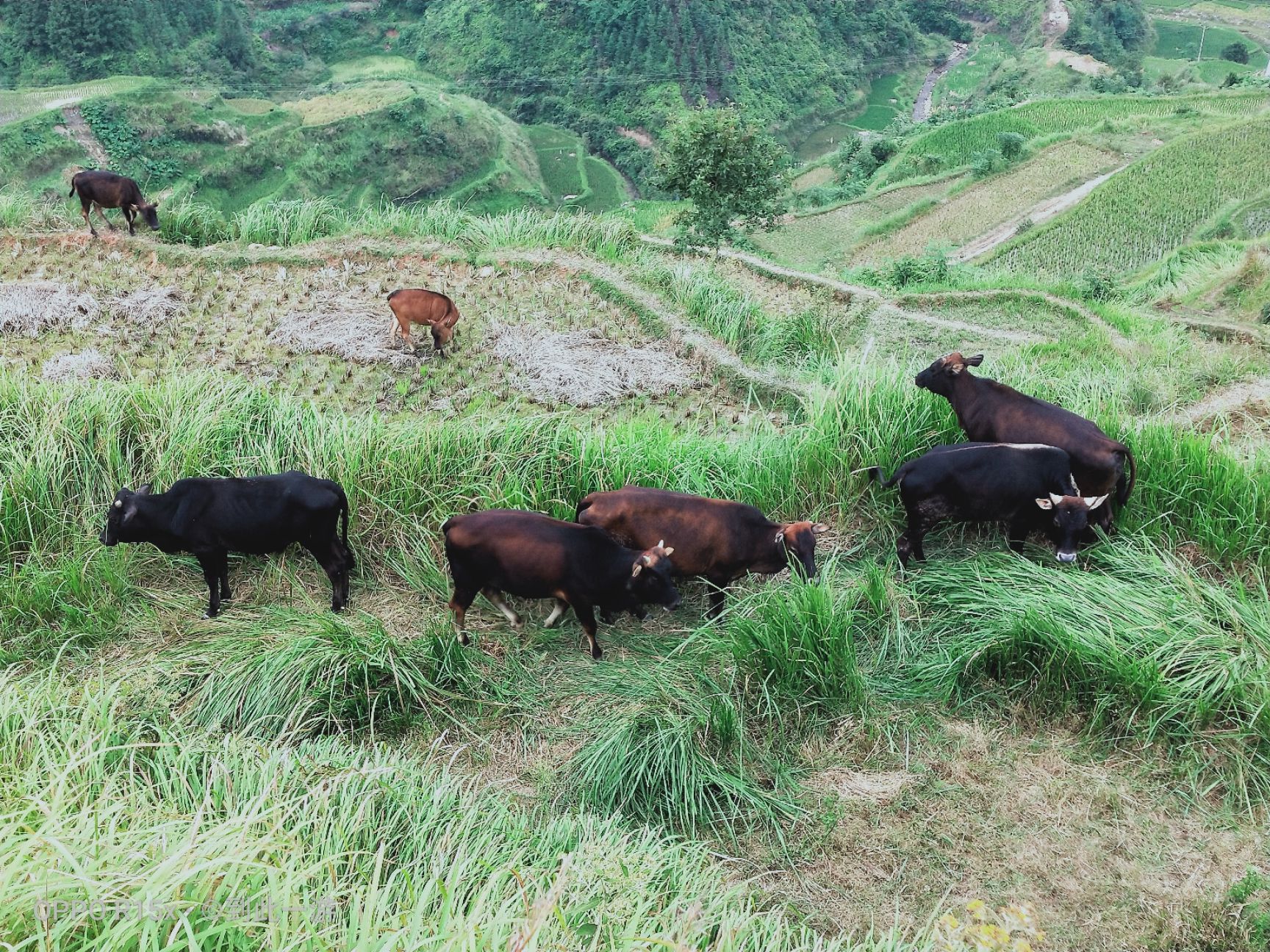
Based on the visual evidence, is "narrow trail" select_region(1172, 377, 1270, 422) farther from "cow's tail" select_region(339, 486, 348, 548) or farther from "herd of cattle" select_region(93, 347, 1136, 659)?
"cow's tail" select_region(339, 486, 348, 548)

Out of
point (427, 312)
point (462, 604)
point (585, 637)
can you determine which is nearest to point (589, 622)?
point (585, 637)

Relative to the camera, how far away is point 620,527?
19.6ft

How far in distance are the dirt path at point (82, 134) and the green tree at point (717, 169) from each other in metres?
46.9

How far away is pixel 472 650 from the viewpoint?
565 centimetres

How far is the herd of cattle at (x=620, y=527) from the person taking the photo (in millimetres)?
5535

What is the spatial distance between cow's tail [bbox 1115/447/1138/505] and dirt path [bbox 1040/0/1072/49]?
83861 millimetres

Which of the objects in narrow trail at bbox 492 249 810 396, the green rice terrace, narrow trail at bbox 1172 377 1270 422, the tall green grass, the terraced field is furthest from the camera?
the terraced field

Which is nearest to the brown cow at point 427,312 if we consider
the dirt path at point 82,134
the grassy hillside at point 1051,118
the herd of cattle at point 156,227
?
the herd of cattle at point 156,227

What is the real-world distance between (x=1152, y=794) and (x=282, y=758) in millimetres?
4227

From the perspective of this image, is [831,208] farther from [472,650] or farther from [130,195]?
[472,650]

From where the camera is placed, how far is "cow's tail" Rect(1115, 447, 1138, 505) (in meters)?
6.36

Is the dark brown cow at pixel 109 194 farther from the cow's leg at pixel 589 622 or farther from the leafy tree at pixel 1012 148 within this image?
the leafy tree at pixel 1012 148

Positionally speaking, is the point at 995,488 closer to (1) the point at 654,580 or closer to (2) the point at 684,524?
(2) the point at 684,524

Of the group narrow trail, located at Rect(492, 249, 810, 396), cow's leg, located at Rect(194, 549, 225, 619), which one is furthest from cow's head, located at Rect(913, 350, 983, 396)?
cow's leg, located at Rect(194, 549, 225, 619)
